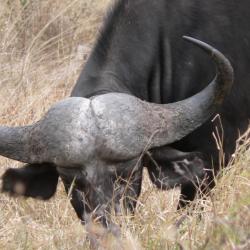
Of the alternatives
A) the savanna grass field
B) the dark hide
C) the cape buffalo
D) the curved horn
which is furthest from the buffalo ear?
the curved horn

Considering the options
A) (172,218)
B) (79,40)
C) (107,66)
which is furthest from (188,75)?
(79,40)

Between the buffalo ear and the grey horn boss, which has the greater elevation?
the grey horn boss

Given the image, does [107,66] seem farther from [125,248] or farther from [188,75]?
[125,248]

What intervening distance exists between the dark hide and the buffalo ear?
54 centimetres

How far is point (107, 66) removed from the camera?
18.6 feet

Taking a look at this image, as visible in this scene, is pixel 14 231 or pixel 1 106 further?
pixel 1 106

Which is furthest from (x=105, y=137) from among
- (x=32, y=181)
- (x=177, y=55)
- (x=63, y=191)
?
(x=63, y=191)

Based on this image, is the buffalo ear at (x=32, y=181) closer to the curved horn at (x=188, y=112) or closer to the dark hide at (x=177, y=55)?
the dark hide at (x=177, y=55)

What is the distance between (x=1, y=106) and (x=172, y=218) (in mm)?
3557

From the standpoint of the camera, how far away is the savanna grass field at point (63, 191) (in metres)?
4.09

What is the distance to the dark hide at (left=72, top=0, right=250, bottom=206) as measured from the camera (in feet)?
18.6

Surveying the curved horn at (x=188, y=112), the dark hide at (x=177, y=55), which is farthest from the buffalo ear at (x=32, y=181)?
the curved horn at (x=188, y=112)

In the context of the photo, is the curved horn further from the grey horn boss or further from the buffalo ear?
the buffalo ear

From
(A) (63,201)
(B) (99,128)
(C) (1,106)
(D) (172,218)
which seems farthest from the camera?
(C) (1,106)
